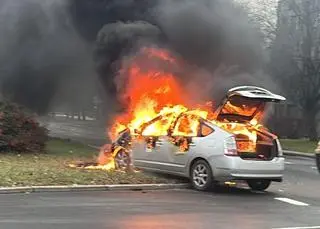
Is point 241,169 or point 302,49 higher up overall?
point 302,49

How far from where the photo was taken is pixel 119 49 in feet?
53.1

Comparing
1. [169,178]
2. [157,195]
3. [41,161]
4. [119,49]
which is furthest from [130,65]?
[157,195]

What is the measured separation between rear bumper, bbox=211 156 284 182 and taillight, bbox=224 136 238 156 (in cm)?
9

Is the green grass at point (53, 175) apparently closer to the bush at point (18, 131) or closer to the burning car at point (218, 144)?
the burning car at point (218, 144)

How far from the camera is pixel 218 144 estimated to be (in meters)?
10.7

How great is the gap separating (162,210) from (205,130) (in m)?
2.91

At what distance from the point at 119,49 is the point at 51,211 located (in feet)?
28.3

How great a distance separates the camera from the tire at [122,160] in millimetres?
12422

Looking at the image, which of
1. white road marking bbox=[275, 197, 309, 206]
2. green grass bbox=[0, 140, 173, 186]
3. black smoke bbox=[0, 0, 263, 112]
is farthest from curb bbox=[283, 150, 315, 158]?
white road marking bbox=[275, 197, 309, 206]

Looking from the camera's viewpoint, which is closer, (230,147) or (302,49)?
(230,147)

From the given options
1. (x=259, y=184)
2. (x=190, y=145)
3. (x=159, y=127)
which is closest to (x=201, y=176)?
(x=190, y=145)

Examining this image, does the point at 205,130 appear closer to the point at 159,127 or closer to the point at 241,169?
the point at 241,169

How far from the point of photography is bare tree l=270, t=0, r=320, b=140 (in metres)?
29.5

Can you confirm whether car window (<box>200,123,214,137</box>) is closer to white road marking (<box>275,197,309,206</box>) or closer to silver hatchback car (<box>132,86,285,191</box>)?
silver hatchback car (<box>132,86,285,191</box>)
